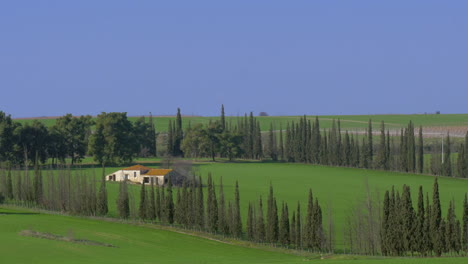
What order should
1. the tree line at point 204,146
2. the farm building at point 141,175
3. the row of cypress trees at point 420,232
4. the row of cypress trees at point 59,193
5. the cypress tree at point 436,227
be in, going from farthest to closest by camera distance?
the tree line at point 204,146 → the farm building at point 141,175 → the row of cypress trees at point 59,193 → the row of cypress trees at point 420,232 → the cypress tree at point 436,227

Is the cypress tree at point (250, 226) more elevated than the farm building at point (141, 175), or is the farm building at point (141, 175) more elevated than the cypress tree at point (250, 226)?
the farm building at point (141, 175)

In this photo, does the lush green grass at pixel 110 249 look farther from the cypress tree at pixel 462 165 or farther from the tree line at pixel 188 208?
the cypress tree at pixel 462 165

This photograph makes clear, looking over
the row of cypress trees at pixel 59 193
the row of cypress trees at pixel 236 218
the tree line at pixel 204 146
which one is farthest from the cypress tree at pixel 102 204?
the tree line at pixel 204 146

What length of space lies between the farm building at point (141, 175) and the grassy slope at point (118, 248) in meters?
32.4

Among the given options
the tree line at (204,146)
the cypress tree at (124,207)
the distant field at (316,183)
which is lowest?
the distant field at (316,183)

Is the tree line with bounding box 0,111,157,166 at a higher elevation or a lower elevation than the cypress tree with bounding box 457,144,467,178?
higher

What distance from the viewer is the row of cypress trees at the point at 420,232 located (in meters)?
82.7

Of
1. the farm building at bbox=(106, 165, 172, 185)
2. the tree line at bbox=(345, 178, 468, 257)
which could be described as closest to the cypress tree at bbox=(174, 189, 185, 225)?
the tree line at bbox=(345, 178, 468, 257)

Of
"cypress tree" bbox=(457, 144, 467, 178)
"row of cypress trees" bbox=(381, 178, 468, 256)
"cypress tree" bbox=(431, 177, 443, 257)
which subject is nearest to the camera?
"cypress tree" bbox=(431, 177, 443, 257)

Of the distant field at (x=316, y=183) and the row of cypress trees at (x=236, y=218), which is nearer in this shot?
the row of cypress trees at (x=236, y=218)

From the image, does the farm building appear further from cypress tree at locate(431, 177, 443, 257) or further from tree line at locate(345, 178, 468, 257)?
cypress tree at locate(431, 177, 443, 257)

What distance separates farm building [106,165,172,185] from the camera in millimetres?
135125

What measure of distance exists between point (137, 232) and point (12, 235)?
16824 mm

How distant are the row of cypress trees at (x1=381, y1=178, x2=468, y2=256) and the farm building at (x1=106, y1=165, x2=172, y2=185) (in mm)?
55870
